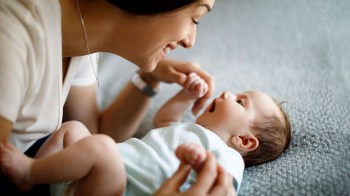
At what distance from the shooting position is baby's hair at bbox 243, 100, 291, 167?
0.87 metres

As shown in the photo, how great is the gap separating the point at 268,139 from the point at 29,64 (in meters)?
0.56

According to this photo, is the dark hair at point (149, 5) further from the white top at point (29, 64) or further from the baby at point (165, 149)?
the baby at point (165, 149)

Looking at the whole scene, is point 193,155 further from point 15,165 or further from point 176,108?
point 176,108

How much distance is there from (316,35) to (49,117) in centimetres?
95

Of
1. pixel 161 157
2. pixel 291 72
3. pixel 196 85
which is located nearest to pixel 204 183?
pixel 161 157

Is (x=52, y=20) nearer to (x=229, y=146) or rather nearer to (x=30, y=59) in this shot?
(x=30, y=59)

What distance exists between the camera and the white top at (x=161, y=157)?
0.70 m

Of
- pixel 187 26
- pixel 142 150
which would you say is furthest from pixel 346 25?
pixel 142 150

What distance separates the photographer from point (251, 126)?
900mm

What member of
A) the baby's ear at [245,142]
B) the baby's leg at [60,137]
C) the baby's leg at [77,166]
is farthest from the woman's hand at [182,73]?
the baby's leg at [77,166]

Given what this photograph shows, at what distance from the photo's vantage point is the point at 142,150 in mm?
753

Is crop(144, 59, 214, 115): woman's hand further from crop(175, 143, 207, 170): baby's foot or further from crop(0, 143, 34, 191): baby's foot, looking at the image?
crop(0, 143, 34, 191): baby's foot

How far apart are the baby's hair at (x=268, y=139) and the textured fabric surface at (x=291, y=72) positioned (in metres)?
0.03

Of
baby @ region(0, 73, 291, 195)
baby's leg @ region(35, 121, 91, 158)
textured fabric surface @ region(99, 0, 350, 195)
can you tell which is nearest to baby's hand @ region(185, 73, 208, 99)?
baby @ region(0, 73, 291, 195)
